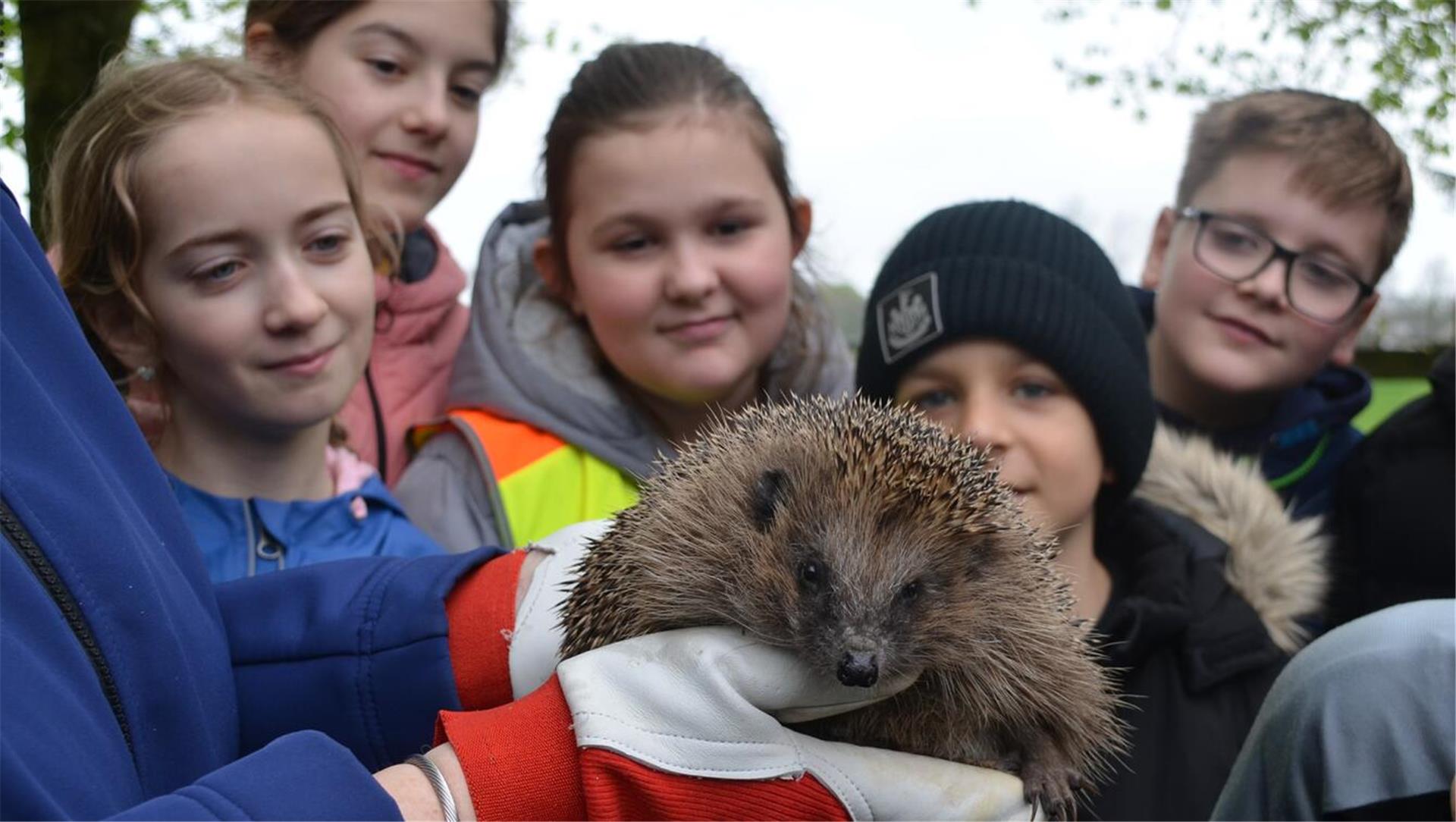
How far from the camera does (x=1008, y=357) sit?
9.27 ft

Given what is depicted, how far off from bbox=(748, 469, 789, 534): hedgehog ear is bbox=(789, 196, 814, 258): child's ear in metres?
1.51

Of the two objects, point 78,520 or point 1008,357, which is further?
point 1008,357

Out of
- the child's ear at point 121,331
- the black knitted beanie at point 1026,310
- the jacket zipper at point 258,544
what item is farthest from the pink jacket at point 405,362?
the black knitted beanie at point 1026,310

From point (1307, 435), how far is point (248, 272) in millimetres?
3168

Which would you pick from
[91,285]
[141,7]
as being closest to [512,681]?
[91,285]

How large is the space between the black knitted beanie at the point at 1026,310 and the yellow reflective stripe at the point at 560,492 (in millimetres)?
758

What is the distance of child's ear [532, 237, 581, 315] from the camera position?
3338mm

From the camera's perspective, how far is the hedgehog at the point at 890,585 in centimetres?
193

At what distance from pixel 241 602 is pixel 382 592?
25cm

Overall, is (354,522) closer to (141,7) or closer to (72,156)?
(72,156)

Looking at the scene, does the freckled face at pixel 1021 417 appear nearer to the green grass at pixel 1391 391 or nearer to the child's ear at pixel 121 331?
the child's ear at pixel 121 331

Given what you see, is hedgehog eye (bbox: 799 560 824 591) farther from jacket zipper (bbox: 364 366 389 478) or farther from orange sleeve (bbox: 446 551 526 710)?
jacket zipper (bbox: 364 366 389 478)

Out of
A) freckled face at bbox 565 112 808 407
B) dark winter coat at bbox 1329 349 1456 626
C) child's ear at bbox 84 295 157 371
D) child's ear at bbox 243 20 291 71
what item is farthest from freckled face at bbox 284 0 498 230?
dark winter coat at bbox 1329 349 1456 626

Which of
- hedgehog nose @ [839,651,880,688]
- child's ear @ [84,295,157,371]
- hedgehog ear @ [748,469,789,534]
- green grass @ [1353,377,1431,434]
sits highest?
child's ear @ [84,295,157,371]
